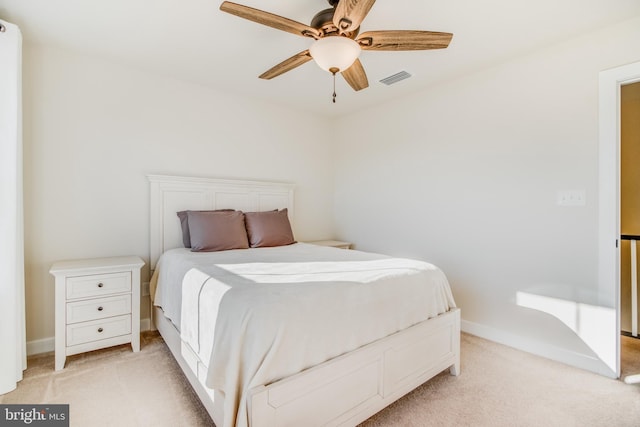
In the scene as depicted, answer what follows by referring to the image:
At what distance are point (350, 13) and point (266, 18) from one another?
17.7 inches

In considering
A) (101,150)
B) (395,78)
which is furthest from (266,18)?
(101,150)

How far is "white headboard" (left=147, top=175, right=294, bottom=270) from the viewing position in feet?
9.47

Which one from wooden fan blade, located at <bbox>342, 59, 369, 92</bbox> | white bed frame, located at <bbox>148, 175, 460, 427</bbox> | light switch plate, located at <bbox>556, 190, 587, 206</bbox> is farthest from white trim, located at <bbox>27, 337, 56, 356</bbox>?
light switch plate, located at <bbox>556, 190, 587, 206</bbox>

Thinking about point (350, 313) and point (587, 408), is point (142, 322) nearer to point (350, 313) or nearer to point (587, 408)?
point (350, 313)

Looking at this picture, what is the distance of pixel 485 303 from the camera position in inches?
112

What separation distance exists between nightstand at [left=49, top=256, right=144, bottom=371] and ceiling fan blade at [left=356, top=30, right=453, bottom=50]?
2349 millimetres

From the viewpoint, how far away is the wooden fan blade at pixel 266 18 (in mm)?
1544

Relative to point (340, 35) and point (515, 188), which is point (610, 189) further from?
point (340, 35)

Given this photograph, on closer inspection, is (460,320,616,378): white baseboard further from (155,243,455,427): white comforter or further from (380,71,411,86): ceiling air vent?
(380,71,411,86): ceiling air vent

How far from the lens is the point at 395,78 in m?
3.04

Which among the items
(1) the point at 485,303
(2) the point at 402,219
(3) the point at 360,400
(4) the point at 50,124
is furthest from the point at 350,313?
(4) the point at 50,124

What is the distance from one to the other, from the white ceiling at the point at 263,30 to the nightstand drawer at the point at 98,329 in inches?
85.7

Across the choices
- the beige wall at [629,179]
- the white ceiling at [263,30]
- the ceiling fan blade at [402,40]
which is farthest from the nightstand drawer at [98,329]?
Result: the beige wall at [629,179]

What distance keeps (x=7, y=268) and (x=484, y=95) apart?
3.92 metres
